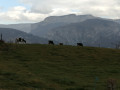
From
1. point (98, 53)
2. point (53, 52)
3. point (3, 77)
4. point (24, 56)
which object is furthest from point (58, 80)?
point (98, 53)

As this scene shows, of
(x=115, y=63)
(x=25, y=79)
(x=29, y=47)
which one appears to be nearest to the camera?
(x=25, y=79)

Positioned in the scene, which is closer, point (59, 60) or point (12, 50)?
point (59, 60)

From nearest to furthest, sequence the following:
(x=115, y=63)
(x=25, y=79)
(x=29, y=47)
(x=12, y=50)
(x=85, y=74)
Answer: (x=25, y=79) < (x=85, y=74) < (x=115, y=63) < (x=12, y=50) < (x=29, y=47)

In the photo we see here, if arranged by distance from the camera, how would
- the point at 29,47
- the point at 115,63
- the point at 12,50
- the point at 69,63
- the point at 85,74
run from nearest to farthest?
1. the point at 85,74
2. the point at 69,63
3. the point at 115,63
4. the point at 12,50
5. the point at 29,47

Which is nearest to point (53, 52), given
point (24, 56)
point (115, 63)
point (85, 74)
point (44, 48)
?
point (44, 48)

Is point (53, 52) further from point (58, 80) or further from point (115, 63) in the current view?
point (58, 80)

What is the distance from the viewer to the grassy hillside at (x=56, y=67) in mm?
38419

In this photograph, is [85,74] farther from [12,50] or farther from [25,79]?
[12,50]

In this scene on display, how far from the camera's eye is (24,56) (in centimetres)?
6781

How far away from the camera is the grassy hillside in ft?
126

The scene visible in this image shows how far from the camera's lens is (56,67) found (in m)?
56.4

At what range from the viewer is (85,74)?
49.9 meters

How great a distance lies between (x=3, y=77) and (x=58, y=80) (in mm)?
8098

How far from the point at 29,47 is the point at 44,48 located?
4.29 m
